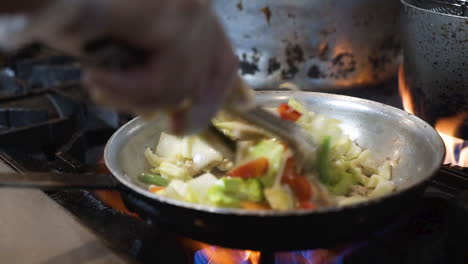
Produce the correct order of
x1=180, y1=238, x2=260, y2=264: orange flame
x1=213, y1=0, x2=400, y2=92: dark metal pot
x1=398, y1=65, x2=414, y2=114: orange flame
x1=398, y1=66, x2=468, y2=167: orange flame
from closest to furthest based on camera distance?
x1=180, y1=238, x2=260, y2=264: orange flame → x1=398, y1=66, x2=468, y2=167: orange flame → x1=398, y1=65, x2=414, y2=114: orange flame → x1=213, y1=0, x2=400, y2=92: dark metal pot


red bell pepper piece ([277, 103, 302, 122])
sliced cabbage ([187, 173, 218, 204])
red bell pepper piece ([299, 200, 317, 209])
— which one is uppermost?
red bell pepper piece ([277, 103, 302, 122])

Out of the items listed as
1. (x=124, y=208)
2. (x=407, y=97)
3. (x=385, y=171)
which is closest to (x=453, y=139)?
(x=407, y=97)

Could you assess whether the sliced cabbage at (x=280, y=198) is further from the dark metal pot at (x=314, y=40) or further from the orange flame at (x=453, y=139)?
the dark metal pot at (x=314, y=40)

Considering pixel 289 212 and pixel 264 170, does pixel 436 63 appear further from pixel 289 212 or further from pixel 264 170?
pixel 289 212

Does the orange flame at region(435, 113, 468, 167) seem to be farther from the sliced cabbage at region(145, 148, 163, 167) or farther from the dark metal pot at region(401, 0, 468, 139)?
the sliced cabbage at region(145, 148, 163, 167)

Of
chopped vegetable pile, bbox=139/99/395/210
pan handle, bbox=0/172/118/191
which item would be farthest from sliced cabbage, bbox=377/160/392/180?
pan handle, bbox=0/172/118/191
